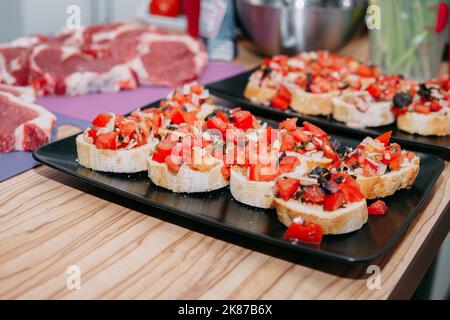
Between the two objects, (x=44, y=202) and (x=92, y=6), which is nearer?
(x=44, y=202)

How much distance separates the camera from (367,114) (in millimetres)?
2201

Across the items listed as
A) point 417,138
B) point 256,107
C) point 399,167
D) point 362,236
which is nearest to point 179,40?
point 256,107

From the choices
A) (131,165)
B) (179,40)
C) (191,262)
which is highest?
(179,40)

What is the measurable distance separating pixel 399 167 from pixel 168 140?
0.69 m

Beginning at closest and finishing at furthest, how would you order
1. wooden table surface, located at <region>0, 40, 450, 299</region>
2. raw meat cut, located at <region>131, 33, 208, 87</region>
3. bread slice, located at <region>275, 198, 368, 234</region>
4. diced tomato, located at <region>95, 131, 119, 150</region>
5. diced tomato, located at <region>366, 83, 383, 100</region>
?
wooden table surface, located at <region>0, 40, 450, 299</region> < bread slice, located at <region>275, 198, 368, 234</region> < diced tomato, located at <region>95, 131, 119, 150</region> < diced tomato, located at <region>366, 83, 383, 100</region> < raw meat cut, located at <region>131, 33, 208, 87</region>

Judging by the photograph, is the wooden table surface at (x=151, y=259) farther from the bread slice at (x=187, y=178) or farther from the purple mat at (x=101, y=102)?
the purple mat at (x=101, y=102)

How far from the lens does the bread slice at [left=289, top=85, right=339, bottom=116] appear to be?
2.32 m

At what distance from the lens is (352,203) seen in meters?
1.49

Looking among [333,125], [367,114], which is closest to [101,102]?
[333,125]

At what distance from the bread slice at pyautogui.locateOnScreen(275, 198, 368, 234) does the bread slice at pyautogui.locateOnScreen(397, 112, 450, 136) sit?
0.78m

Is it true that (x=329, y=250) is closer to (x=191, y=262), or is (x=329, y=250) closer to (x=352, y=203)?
(x=352, y=203)

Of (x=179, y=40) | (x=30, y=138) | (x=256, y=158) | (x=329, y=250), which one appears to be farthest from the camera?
(x=179, y=40)

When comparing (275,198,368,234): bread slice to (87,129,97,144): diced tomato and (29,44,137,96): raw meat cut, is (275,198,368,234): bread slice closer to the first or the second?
(87,129,97,144): diced tomato

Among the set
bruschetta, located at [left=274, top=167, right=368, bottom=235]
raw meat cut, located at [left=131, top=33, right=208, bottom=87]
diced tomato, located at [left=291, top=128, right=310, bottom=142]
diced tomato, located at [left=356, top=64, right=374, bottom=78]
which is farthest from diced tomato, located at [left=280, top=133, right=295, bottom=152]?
raw meat cut, located at [left=131, top=33, right=208, bottom=87]
